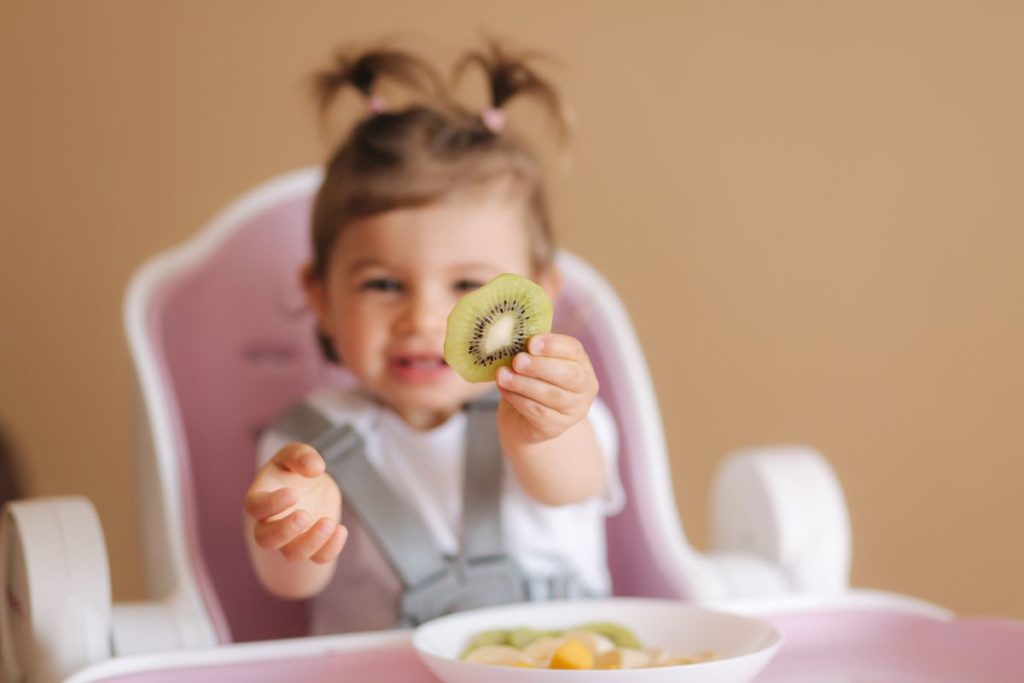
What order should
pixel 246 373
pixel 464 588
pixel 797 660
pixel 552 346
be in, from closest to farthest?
pixel 552 346
pixel 797 660
pixel 464 588
pixel 246 373

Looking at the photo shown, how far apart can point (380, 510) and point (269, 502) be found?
267 millimetres

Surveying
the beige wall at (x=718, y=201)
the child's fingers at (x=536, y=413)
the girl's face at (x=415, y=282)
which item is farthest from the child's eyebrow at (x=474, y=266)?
the beige wall at (x=718, y=201)

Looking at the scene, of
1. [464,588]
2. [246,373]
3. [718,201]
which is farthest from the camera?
[718,201]

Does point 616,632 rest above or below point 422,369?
below

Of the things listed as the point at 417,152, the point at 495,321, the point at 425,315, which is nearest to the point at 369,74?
the point at 417,152

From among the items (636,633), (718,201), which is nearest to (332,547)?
(636,633)

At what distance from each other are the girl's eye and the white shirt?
0.35ft

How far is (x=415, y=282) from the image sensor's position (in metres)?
0.89

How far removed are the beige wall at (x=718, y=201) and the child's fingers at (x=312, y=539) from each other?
3.20 ft

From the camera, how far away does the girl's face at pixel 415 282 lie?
0.88 metres

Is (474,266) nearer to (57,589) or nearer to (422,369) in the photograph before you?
(422,369)

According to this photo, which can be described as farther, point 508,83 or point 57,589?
point 508,83

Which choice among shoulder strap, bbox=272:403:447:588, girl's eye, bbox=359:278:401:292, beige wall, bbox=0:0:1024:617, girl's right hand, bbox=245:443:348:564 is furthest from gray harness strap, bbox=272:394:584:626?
beige wall, bbox=0:0:1024:617

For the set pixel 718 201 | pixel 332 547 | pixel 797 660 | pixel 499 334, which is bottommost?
pixel 797 660
